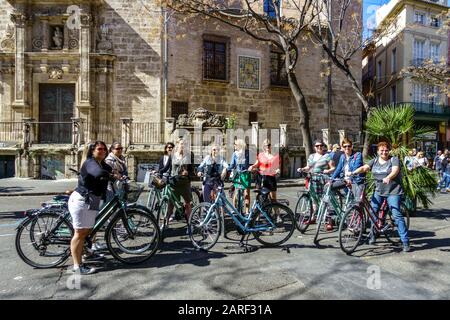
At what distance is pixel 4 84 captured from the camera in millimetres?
18266

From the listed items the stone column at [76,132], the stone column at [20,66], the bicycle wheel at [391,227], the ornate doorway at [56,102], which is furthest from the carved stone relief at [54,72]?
the bicycle wheel at [391,227]

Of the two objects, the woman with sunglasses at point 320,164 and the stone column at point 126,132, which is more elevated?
the stone column at point 126,132

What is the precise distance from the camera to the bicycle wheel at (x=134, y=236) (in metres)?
4.93

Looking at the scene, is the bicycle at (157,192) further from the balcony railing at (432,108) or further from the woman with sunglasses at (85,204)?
the balcony railing at (432,108)

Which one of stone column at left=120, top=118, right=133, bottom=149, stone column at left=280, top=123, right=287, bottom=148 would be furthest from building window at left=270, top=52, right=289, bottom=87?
stone column at left=120, top=118, right=133, bottom=149

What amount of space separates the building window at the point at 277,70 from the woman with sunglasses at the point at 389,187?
1716cm

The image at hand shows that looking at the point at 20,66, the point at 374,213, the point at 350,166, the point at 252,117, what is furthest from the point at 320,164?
the point at 20,66

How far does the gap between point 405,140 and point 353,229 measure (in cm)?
402

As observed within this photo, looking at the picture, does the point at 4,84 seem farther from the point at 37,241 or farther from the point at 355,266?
the point at 355,266

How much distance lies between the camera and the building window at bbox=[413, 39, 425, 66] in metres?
28.8

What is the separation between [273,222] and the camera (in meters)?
5.79

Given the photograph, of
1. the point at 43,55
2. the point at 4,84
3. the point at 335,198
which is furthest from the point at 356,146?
the point at 4,84

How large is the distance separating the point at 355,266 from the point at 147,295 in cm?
289

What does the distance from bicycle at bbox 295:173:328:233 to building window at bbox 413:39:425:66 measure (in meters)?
27.3
